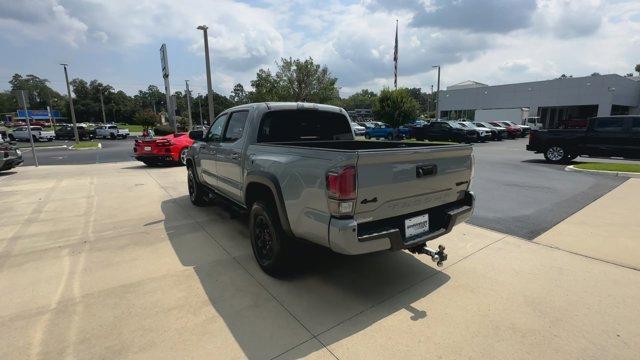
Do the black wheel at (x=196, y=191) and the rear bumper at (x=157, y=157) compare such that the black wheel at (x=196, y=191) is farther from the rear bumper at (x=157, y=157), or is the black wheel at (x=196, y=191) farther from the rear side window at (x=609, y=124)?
the rear side window at (x=609, y=124)

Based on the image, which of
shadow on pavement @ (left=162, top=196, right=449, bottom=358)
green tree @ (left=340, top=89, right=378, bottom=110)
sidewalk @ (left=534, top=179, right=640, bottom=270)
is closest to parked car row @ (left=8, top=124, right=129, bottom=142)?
shadow on pavement @ (left=162, top=196, right=449, bottom=358)

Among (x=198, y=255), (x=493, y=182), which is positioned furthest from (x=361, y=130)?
(x=198, y=255)

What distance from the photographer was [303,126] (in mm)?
4562

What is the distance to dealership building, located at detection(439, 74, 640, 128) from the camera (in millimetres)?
39062

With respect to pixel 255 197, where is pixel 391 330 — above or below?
below

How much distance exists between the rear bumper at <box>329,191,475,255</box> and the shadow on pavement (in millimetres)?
606

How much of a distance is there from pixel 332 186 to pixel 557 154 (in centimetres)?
1313

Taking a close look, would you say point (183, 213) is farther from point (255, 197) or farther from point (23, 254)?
point (255, 197)

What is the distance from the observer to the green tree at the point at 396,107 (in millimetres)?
26969

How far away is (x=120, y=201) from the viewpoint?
23.5 feet

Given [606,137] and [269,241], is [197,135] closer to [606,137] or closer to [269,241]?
[269,241]

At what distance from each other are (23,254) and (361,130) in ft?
96.6

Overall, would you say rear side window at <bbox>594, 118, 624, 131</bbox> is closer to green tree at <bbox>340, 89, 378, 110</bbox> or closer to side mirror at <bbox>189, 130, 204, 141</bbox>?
side mirror at <bbox>189, 130, 204, 141</bbox>

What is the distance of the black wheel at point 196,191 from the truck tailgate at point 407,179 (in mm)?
4375
